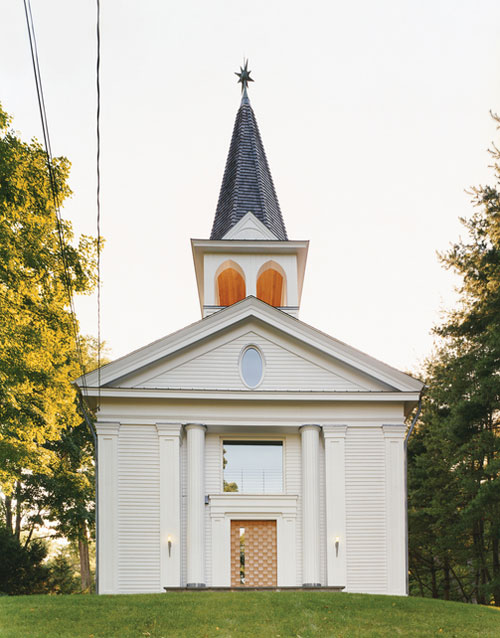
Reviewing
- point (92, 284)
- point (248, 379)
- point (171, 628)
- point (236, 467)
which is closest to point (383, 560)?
point (236, 467)

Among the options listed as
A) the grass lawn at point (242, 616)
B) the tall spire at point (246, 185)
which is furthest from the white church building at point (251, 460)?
the tall spire at point (246, 185)

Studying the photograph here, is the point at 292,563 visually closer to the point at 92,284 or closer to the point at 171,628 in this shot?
the point at 171,628

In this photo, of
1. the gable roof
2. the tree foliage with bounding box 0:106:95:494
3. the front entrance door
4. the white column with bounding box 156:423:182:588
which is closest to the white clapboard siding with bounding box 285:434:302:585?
the front entrance door

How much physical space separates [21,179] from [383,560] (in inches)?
510

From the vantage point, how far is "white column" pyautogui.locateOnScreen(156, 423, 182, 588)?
61.7ft

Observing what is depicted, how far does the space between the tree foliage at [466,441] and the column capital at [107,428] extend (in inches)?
469

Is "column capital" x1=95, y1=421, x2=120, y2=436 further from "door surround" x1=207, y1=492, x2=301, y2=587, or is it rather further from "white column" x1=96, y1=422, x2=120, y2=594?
"door surround" x1=207, y1=492, x2=301, y2=587

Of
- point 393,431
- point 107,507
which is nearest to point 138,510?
point 107,507

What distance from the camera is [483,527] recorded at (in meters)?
34.5

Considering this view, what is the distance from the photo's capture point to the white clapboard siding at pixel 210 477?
63.6 feet

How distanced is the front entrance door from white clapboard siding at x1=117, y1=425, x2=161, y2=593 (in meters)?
2.09

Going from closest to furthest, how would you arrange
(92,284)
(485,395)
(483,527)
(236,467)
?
(92,284), (236,467), (485,395), (483,527)

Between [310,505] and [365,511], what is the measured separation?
57.5 inches

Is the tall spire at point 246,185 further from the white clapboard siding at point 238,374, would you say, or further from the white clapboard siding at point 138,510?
the white clapboard siding at point 138,510
